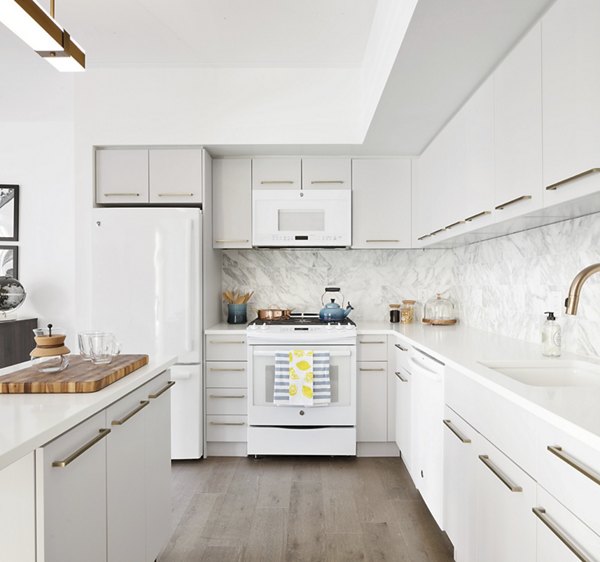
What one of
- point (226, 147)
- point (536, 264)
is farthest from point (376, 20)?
point (536, 264)

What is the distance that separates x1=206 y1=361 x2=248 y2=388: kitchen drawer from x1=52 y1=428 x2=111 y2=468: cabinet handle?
6.02 ft

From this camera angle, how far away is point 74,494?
3.78 feet

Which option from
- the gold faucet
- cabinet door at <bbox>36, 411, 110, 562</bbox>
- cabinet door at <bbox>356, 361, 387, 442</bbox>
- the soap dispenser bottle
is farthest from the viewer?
cabinet door at <bbox>356, 361, 387, 442</bbox>

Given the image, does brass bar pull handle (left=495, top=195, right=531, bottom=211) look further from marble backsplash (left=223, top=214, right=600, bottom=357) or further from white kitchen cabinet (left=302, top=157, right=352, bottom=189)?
white kitchen cabinet (left=302, top=157, right=352, bottom=189)

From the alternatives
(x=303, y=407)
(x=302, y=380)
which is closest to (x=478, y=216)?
(x=302, y=380)

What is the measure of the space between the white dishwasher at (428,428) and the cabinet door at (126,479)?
4.19 feet

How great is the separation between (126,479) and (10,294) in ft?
10.1

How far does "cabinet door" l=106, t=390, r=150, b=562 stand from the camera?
137cm

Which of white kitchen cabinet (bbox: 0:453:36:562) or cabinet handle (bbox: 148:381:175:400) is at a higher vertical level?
cabinet handle (bbox: 148:381:175:400)

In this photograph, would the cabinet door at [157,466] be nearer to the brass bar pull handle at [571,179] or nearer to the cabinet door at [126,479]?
the cabinet door at [126,479]

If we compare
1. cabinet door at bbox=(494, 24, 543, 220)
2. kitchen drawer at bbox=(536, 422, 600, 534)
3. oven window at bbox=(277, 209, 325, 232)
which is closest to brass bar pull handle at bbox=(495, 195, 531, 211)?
cabinet door at bbox=(494, 24, 543, 220)

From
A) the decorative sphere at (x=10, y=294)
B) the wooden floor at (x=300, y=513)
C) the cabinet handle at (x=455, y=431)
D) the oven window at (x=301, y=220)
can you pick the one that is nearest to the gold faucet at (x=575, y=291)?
the cabinet handle at (x=455, y=431)

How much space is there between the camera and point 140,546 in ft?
5.21

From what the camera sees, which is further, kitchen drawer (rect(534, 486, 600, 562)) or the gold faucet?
the gold faucet
